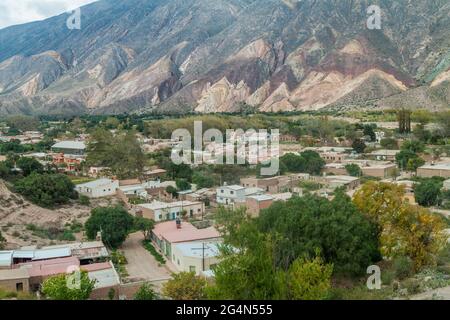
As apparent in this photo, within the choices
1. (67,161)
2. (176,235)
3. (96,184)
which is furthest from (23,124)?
(176,235)

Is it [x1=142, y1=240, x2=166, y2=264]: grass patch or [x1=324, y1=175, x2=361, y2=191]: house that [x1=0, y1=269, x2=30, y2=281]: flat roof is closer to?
[x1=142, y1=240, x2=166, y2=264]: grass patch

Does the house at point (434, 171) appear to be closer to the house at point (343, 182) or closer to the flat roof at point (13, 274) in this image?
the house at point (343, 182)

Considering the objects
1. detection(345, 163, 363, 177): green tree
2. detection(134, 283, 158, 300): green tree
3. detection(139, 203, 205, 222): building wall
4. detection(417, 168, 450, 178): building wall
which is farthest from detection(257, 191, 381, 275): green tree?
detection(345, 163, 363, 177): green tree

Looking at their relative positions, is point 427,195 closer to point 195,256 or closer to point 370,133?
point 195,256

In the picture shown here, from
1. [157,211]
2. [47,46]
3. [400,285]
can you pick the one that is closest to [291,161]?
[157,211]

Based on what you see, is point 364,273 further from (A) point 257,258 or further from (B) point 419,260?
(A) point 257,258
